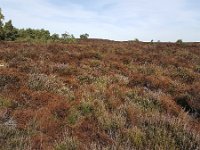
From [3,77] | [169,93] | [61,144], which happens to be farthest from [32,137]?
[169,93]

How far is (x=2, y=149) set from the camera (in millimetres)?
4867

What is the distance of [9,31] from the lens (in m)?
29.4

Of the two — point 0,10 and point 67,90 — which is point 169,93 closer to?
point 67,90

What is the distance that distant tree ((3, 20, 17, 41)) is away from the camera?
95.8ft

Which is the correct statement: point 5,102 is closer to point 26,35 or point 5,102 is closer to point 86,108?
point 86,108

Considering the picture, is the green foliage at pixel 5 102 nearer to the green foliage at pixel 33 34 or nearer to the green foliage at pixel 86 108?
the green foliage at pixel 86 108

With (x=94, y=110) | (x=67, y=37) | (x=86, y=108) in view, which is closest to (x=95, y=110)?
(x=94, y=110)

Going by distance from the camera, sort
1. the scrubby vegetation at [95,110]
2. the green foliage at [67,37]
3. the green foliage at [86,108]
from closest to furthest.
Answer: the scrubby vegetation at [95,110] → the green foliage at [86,108] → the green foliage at [67,37]

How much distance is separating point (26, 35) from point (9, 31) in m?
1.84

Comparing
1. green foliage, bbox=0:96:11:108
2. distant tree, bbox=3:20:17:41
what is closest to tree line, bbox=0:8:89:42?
distant tree, bbox=3:20:17:41

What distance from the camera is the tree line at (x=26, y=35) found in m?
29.0

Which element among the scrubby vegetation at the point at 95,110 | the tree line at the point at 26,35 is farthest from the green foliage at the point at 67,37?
the scrubby vegetation at the point at 95,110

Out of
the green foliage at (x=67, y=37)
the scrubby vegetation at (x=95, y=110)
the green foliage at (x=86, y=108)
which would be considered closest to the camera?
the scrubby vegetation at (x=95, y=110)

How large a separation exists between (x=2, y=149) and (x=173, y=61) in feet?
44.3
